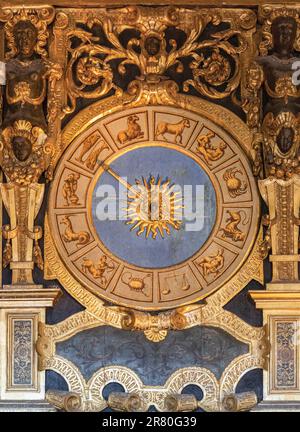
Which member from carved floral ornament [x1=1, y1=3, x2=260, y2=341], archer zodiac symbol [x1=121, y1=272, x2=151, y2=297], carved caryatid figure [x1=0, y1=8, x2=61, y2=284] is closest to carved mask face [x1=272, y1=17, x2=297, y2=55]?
carved floral ornament [x1=1, y1=3, x2=260, y2=341]

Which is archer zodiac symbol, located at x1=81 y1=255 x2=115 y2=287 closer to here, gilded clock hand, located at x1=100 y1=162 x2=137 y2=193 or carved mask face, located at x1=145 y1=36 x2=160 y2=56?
gilded clock hand, located at x1=100 y1=162 x2=137 y2=193

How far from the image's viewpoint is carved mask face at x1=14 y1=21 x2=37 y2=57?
16891 mm

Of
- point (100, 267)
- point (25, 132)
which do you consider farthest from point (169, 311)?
point (25, 132)

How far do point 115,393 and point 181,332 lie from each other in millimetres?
857

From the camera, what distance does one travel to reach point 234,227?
54.6ft

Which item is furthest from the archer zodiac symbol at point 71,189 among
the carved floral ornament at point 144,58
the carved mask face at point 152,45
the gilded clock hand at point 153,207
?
the carved mask face at point 152,45

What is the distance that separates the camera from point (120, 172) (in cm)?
1678

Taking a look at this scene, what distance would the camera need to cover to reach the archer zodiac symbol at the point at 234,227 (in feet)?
54.6

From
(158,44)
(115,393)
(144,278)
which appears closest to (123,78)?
(158,44)

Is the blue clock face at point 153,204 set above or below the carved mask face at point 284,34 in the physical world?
below

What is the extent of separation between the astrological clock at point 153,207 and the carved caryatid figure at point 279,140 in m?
0.20

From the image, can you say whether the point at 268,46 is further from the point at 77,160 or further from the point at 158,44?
the point at 77,160

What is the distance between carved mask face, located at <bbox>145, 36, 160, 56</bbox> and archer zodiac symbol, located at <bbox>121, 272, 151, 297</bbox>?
2179 mm

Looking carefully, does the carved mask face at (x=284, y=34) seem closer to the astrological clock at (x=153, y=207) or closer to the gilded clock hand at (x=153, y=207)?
the astrological clock at (x=153, y=207)
